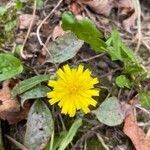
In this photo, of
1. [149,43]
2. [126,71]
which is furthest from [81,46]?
[149,43]

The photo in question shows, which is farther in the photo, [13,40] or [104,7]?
[104,7]

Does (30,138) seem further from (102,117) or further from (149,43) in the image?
(149,43)

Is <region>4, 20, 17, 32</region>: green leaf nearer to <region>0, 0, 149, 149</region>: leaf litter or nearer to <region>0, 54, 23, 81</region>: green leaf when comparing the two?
<region>0, 0, 149, 149</region>: leaf litter

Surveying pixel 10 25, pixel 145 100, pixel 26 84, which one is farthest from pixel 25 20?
pixel 145 100

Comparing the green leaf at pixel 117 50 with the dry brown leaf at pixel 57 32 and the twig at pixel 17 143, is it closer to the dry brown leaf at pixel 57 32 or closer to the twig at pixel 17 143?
the dry brown leaf at pixel 57 32

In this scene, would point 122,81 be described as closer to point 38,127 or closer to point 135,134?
point 135,134

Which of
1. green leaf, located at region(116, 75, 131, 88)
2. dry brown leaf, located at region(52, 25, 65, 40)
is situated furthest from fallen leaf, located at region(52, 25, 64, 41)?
green leaf, located at region(116, 75, 131, 88)

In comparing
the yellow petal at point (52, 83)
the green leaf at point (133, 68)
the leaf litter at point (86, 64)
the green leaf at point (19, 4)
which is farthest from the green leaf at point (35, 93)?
the green leaf at point (19, 4)
